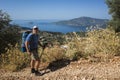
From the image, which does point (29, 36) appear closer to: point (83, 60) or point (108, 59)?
point (83, 60)

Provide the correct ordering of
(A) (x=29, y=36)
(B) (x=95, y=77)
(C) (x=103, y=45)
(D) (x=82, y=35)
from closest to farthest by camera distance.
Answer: (B) (x=95, y=77)
(A) (x=29, y=36)
(C) (x=103, y=45)
(D) (x=82, y=35)

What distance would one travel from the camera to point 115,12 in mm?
26219

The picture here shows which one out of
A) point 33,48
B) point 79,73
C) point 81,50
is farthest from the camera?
point 81,50

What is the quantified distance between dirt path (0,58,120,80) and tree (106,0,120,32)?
1502cm

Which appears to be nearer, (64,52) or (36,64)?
(36,64)

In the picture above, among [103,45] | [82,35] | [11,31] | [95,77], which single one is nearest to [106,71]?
[95,77]

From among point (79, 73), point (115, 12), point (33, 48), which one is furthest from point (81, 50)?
point (115, 12)

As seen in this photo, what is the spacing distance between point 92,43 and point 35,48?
2.52m

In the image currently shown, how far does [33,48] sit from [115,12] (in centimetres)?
1642

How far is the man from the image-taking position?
1082 centimetres

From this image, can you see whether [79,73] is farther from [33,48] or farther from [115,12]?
[115,12]

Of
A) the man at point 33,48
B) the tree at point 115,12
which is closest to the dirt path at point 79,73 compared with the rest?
the man at point 33,48

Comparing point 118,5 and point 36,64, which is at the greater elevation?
point 118,5

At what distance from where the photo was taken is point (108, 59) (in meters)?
11.2
